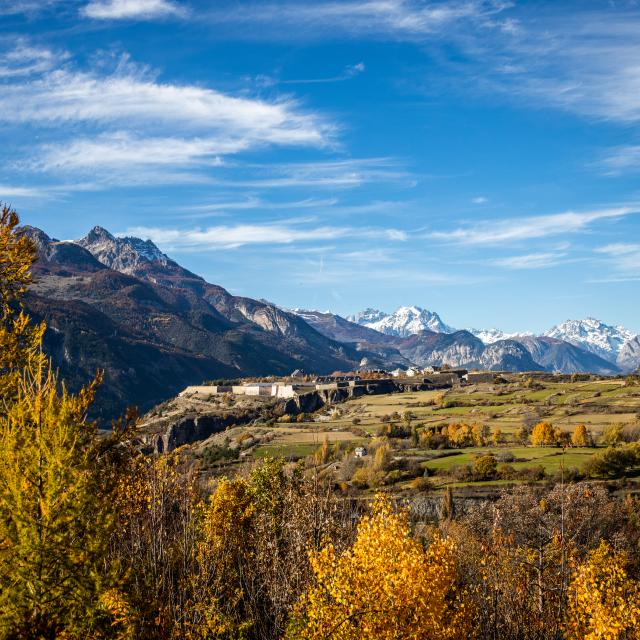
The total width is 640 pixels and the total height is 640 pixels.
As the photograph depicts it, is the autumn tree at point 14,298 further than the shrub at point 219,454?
No

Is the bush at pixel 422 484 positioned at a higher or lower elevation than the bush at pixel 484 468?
lower

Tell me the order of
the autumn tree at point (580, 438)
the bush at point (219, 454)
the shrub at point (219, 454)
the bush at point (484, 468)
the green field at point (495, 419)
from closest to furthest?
the bush at point (484, 468) < the green field at point (495, 419) < the autumn tree at point (580, 438) < the bush at point (219, 454) < the shrub at point (219, 454)

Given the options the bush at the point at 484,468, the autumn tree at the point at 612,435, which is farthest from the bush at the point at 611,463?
the bush at the point at 484,468

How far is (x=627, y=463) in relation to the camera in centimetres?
9650

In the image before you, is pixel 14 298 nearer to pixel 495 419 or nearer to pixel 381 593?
pixel 381 593

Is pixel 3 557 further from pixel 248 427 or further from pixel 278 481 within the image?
pixel 248 427

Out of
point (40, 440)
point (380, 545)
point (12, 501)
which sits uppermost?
point (40, 440)

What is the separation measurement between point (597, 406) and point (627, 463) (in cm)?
5915

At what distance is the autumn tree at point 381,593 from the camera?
19.5 m

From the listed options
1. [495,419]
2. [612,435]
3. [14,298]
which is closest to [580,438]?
[612,435]

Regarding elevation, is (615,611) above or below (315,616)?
below

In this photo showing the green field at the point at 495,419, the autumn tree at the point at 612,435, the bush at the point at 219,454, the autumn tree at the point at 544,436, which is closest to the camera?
the green field at the point at 495,419

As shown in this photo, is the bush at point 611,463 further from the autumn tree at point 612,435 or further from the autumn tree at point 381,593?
the autumn tree at point 381,593

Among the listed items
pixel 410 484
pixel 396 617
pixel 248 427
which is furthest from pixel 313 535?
pixel 248 427
